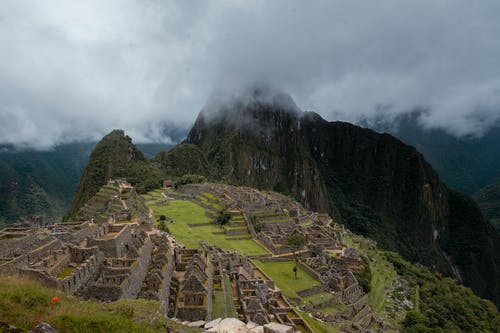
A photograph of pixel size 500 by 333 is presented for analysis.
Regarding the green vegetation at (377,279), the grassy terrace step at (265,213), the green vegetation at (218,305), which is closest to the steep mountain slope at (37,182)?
the grassy terrace step at (265,213)

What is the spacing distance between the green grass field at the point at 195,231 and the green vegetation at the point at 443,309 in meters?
18.6

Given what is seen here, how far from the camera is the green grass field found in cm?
3742

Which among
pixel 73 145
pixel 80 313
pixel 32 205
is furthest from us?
pixel 73 145

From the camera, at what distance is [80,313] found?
8328 millimetres

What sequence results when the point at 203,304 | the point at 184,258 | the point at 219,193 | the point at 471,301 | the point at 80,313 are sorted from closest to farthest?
the point at 80,313 < the point at 203,304 < the point at 184,258 < the point at 471,301 < the point at 219,193

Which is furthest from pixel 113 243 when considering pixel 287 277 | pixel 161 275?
pixel 287 277

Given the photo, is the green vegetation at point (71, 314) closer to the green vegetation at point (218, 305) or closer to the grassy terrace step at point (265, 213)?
the green vegetation at point (218, 305)

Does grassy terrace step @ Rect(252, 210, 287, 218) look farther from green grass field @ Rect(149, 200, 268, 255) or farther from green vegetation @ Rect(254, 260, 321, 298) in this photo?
green vegetation @ Rect(254, 260, 321, 298)

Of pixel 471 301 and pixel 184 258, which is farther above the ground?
pixel 184 258

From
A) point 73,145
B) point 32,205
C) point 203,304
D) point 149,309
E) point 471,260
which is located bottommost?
point 471,260

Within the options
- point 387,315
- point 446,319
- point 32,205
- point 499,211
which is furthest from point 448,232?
point 32,205

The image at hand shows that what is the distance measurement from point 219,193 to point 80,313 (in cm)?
5885

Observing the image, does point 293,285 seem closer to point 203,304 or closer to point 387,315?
point 387,315

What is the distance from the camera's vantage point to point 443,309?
142 ft
